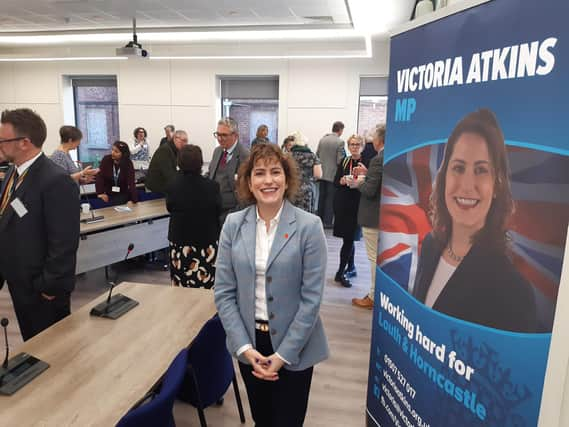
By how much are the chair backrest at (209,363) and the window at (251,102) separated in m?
7.06

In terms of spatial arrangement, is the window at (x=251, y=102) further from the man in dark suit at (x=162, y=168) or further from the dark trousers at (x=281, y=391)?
the dark trousers at (x=281, y=391)

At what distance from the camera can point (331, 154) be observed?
7.17 meters

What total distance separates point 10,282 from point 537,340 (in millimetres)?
2337

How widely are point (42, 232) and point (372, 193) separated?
2501 millimetres

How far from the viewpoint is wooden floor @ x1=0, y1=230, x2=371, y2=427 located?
243 cm

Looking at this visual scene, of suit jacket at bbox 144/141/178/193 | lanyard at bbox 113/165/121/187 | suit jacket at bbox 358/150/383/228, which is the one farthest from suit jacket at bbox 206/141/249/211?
lanyard at bbox 113/165/121/187

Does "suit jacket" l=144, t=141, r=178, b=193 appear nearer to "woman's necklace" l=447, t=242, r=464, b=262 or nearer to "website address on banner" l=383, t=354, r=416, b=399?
"website address on banner" l=383, t=354, r=416, b=399

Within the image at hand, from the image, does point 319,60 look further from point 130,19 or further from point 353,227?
point 353,227

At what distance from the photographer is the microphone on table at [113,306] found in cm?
205

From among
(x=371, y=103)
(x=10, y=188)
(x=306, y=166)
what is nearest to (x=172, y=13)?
(x=306, y=166)

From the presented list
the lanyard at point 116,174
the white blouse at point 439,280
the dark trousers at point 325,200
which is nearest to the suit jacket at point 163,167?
the lanyard at point 116,174

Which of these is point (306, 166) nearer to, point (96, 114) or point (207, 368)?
point (207, 368)

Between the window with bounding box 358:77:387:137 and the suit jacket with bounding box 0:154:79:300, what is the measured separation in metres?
6.72

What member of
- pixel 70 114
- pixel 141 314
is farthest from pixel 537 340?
pixel 70 114
